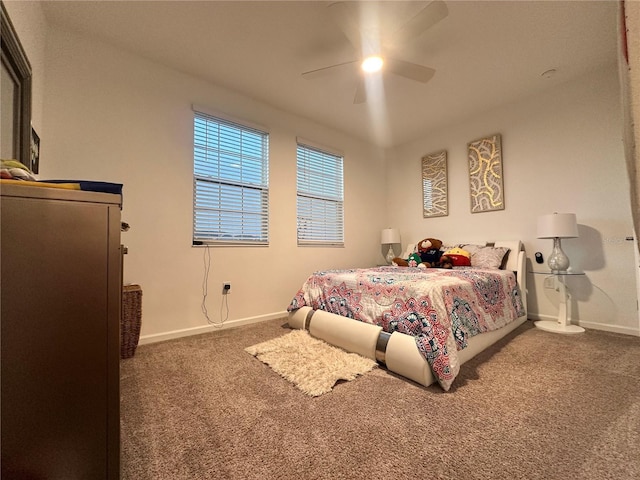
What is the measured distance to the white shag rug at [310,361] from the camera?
1710 millimetres

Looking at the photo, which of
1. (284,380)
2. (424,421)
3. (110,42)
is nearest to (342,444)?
(424,421)

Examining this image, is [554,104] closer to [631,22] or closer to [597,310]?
[597,310]

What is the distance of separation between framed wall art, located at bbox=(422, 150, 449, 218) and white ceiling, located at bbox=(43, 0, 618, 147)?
2.87 feet

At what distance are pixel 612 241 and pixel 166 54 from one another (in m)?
4.77

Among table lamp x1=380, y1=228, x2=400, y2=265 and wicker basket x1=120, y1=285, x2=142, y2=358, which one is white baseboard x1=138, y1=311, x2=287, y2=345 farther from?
table lamp x1=380, y1=228, x2=400, y2=265

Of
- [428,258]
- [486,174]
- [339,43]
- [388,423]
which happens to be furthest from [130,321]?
[486,174]

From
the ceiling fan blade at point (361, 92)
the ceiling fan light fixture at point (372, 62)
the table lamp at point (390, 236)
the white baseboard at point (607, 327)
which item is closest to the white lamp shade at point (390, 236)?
the table lamp at point (390, 236)

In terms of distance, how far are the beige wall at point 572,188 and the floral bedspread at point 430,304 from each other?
0.83m

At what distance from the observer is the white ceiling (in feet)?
6.78

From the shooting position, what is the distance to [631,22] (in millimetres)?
418

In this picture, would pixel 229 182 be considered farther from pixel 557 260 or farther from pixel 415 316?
pixel 557 260

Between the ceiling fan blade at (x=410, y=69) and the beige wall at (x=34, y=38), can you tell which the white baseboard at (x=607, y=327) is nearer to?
the ceiling fan blade at (x=410, y=69)

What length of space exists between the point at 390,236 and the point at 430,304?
274cm

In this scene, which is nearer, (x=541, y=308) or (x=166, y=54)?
(x=166, y=54)
